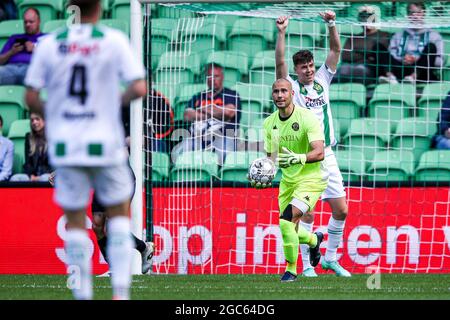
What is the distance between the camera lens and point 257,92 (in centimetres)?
1425

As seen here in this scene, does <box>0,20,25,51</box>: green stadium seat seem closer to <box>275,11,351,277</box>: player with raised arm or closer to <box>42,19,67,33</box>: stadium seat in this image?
<box>42,19,67,33</box>: stadium seat

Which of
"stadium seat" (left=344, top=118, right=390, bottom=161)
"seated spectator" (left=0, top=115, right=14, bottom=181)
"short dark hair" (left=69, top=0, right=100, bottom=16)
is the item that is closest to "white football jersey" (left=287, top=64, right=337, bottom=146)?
"stadium seat" (left=344, top=118, right=390, bottom=161)

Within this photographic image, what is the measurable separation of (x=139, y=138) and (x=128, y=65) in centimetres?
511

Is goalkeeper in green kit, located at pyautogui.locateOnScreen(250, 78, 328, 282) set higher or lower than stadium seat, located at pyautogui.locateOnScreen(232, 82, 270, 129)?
lower

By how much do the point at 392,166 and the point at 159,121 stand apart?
3104 mm

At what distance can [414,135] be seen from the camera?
13.9m

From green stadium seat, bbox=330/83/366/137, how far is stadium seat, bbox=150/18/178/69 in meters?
2.39

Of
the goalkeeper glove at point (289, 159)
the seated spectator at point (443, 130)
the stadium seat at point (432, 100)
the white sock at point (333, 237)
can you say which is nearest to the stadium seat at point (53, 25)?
the stadium seat at point (432, 100)

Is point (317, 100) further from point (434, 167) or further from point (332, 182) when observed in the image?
point (434, 167)

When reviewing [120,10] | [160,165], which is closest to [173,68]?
[160,165]

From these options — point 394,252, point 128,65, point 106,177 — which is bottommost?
point 394,252

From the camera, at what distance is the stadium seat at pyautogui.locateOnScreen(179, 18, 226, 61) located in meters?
13.1
